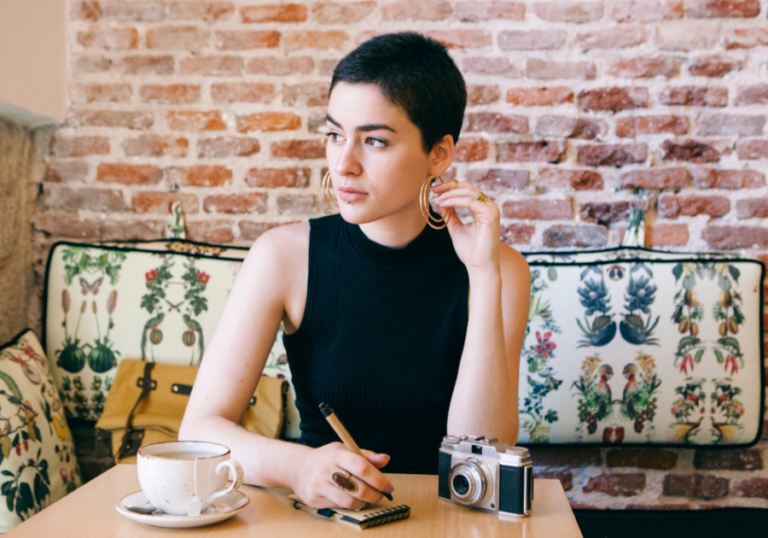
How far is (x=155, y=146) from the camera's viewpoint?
1.86 meters

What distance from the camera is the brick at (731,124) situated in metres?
1.75

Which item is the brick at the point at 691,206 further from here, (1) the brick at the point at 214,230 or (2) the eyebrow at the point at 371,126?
(1) the brick at the point at 214,230

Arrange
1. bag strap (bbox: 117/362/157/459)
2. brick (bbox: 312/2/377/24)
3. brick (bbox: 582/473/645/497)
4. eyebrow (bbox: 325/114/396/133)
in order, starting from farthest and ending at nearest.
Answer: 1. brick (bbox: 312/2/377/24)
2. brick (bbox: 582/473/645/497)
3. bag strap (bbox: 117/362/157/459)
4. eyebrow (bbox: 325/114/396/133)

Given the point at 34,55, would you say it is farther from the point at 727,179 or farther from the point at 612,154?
the point at 727,179

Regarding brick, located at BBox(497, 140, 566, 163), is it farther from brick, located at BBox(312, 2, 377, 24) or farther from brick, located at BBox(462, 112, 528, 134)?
brick, located at BBox(312, 2, 377, 24)

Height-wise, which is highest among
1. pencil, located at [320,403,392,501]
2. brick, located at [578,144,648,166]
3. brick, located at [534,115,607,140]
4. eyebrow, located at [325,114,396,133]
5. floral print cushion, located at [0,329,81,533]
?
brick, located at [534,115,607,140]

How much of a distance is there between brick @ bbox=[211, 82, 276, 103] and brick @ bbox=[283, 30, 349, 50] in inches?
5.6

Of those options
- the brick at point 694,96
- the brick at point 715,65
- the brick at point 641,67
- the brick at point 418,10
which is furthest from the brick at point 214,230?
the brick at point 715,65

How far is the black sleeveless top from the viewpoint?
3.64ft

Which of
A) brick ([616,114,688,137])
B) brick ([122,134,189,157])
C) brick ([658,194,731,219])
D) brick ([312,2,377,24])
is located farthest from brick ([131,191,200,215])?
brick ([658,194,731,219])

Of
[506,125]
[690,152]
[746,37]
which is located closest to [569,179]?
[506,125]

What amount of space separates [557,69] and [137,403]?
1467 millimetres

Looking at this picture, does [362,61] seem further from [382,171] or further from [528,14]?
[528,14]

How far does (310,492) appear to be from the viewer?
724mm
